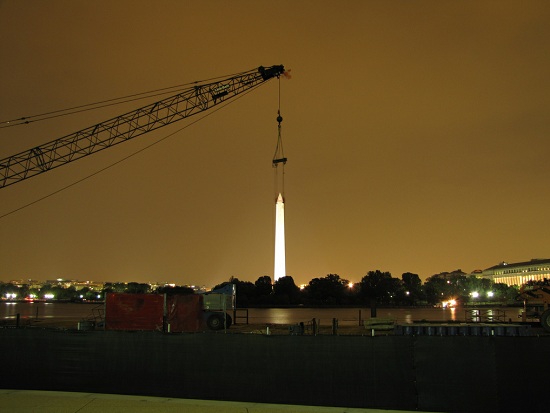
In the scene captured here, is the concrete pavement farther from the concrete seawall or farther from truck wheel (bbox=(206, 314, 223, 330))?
truck wheel (bbox=(206, 314, 223, 330))

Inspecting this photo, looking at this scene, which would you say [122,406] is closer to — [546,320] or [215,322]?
[215,322]

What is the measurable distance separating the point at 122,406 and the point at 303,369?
17.4ft

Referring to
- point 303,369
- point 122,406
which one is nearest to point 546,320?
point 303,369

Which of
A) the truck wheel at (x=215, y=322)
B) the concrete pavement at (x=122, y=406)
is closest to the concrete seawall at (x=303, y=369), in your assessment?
the concrete pavement at (x=122, y=406)

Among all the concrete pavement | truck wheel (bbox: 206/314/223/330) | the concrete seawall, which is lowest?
the concrete pavement

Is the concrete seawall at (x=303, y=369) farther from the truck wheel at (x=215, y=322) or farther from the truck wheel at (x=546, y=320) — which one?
the truck wheel at (x=215, y=322)

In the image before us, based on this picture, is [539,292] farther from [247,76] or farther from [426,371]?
[247,76]

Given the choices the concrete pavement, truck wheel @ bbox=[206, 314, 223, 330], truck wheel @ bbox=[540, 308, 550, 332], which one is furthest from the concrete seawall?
truck wheel @ bbox=[206, 314, 223, 330]

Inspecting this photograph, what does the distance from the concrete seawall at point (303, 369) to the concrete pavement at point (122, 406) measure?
76 centimetres

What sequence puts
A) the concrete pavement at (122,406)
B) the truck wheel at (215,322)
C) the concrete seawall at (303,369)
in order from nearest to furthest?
1. the concrete pavement at (122,406)
2. the concrete seawall at (303,369)
3. the truck wheel at (215,322)

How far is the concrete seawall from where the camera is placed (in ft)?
53.2

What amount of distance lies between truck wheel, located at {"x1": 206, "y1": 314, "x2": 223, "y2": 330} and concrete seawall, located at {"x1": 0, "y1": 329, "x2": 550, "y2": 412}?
580 inches

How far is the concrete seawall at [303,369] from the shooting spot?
16219 millimetres

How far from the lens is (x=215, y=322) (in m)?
33.7
